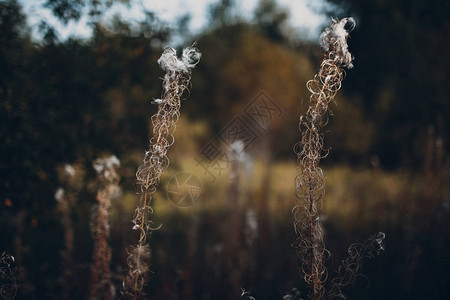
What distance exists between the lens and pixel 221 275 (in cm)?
366

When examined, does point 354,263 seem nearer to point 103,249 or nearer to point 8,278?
point 103,249

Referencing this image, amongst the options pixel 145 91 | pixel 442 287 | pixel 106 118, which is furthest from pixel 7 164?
pixel 442 287

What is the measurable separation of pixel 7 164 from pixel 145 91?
1.68 m

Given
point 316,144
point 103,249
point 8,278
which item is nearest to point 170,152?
point 103,249

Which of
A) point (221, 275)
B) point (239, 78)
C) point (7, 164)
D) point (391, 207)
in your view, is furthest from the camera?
point (239, 78)

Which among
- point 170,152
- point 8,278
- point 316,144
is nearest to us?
point 316,144

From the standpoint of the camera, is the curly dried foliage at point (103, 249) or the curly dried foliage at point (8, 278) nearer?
the curly dried foliage at point (8, 278)

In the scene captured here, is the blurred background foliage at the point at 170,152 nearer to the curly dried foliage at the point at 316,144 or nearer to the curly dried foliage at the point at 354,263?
the curly dried foliage at the point at 316,144

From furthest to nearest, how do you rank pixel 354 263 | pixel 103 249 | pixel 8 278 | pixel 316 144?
pixel 103 249, pixel 8 278, pixel 354 263, pixel 316 144

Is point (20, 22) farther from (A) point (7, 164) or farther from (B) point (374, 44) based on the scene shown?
(B) point (374, 44)

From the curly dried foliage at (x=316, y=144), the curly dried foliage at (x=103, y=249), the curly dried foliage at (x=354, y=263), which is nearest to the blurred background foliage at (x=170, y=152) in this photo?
the curly dried foliage at (x=316, y=144)

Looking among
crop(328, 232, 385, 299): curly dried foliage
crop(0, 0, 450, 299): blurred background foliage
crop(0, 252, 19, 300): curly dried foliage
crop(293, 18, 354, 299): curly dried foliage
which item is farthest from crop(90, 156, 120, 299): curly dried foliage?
crop(328, 232, 385, 299): curly dried foliage

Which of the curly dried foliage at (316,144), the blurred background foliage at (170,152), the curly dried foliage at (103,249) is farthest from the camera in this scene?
the blurred background foliage at (170,152)

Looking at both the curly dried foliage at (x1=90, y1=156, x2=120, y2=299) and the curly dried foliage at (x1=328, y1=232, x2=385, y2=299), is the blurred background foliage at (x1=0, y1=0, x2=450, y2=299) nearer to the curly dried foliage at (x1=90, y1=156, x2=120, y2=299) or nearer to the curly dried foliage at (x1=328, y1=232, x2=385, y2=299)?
the curly dried foliage at (x1=90, y1=156, x2=120, y2=299)
